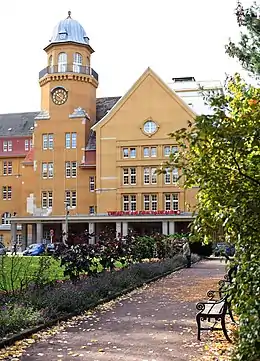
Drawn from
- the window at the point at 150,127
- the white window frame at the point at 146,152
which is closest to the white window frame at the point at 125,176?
the white window frame at the point at 146,152

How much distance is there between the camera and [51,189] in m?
66.8

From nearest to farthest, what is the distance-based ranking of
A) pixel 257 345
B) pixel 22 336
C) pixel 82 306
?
pixel 257 345 → pixel 22 336 → pixel 82 306

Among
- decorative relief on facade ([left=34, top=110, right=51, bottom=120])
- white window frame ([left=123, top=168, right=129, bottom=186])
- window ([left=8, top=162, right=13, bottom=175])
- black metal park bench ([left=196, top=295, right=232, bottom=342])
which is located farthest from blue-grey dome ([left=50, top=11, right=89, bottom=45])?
black metal park bench ([left=196, top=295, right=232, bottom=342])

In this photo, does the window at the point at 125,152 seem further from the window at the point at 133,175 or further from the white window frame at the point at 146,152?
the white window frame at the point at 146,152

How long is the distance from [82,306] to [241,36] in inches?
254

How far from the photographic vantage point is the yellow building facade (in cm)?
6209

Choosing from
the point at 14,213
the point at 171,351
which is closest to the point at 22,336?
the point at 171,351

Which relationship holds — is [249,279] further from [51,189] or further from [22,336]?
[51,189]

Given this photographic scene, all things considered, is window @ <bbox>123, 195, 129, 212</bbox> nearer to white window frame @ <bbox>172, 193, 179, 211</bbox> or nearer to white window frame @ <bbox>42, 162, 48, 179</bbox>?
white window frame @ <bbox>172, 193, 179, 211</bbox>

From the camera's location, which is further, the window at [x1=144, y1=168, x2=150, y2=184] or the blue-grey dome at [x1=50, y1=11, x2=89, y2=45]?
the blue-grey dome at [x1=50, y1=11, x2=89, y2=45]

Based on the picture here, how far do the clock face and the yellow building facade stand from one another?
0.11m

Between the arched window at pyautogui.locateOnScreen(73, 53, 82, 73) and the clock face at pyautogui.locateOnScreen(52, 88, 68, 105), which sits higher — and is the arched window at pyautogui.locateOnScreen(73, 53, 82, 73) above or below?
above

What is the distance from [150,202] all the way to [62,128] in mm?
13624

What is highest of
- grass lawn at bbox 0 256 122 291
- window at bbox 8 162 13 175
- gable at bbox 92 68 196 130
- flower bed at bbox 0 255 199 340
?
gable at bbox 92 68 196 130
